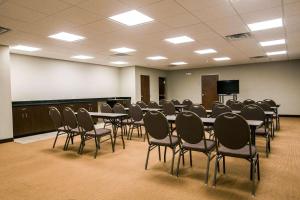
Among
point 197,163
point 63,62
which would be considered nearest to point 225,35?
point 197,163

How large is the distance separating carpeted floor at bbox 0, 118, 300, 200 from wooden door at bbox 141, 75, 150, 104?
699 cm

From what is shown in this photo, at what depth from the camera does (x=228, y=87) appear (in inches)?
431

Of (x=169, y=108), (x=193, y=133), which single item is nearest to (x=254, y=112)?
(x=193, y=133)

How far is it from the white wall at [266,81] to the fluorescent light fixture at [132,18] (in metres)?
8.78

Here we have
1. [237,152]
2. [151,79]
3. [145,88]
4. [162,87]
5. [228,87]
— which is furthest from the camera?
[162,87]

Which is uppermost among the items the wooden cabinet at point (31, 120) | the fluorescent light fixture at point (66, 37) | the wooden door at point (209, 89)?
the fluorescent light fixture at point (66, 37)

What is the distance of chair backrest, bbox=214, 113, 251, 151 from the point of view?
7.87 feet

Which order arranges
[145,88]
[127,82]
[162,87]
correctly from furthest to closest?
[162,87] < [145,88] < [127,82]

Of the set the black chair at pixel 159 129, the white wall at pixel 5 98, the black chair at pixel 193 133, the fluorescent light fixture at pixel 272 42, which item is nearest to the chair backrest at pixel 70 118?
the black chair at pixel 159 129

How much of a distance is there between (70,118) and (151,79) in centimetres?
812

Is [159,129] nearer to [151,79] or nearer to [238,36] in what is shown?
[238,36]

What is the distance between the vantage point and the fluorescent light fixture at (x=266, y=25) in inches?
168

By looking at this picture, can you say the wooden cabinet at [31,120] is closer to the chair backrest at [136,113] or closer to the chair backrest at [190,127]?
the chair backrest at [136,113]

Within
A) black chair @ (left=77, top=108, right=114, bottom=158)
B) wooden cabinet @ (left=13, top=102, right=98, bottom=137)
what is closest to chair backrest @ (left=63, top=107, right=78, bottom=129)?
black chair @ (left=77, top=108, right=114, bottom=158)
